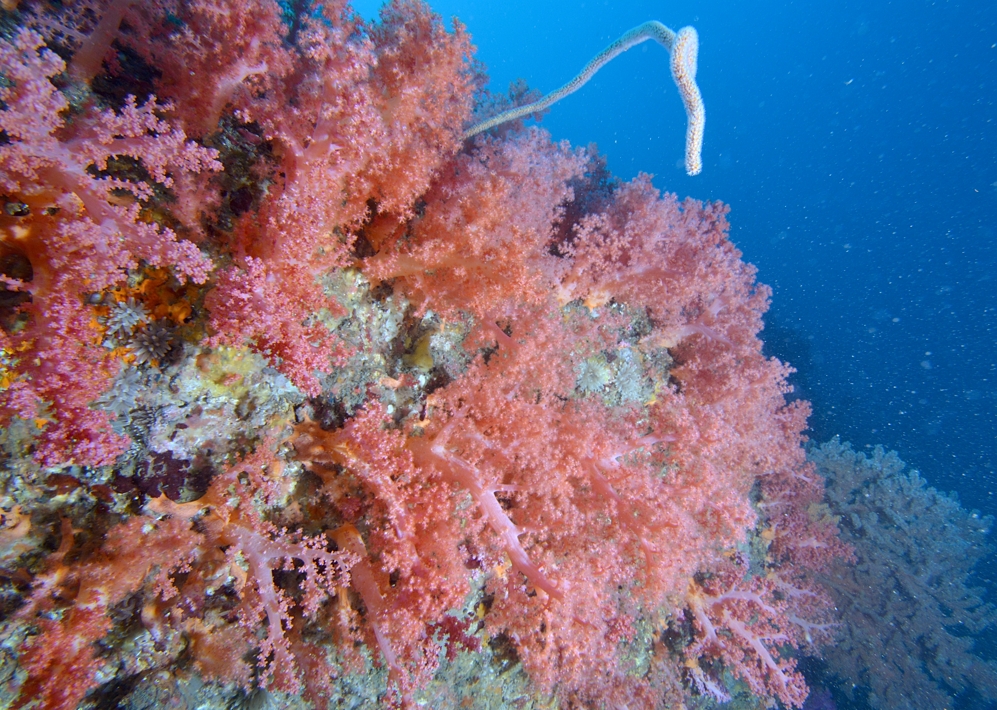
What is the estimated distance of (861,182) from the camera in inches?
1726

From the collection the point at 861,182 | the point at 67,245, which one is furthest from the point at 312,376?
the point at 861,182

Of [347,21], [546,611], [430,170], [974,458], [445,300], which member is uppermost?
[974,458]

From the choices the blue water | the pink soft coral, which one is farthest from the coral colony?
the blue water

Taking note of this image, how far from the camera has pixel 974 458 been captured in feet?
55.3

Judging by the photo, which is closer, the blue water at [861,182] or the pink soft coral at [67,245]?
the pink soft coral at [67,245]

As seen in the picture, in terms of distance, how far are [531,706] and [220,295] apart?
3888mm

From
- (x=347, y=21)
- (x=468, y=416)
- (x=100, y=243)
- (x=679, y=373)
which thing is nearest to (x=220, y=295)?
(x=100, y=243)

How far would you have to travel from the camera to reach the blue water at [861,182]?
1823 cm

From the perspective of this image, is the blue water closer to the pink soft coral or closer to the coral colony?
the coral colony

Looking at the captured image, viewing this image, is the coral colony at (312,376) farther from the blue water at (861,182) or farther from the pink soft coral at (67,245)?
the blue water at (861,182)

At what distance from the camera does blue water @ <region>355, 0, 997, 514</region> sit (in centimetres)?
1823

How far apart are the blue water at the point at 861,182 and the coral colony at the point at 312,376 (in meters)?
1.77

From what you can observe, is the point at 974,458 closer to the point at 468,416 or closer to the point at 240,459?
the point at 468,416

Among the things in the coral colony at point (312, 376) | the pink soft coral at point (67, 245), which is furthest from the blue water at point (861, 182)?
the pink soft coral at point (67, 245)
